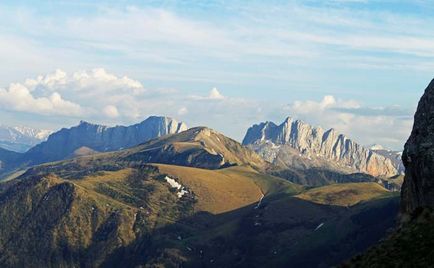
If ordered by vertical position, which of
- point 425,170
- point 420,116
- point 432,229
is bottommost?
point 432,229

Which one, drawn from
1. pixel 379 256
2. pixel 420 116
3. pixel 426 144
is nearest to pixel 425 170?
pixel 426 144

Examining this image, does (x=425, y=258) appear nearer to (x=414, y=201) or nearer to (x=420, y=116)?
(x=414, y=201)

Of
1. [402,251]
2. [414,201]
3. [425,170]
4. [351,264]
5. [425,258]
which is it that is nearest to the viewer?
[425,258]

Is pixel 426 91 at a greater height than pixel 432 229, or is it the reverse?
pixel 426 91

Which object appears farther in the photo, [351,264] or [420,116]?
[420,116]

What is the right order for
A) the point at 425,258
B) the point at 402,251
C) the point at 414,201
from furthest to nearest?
the point at 414,201 → the point at 402,251 → the point at 425,258

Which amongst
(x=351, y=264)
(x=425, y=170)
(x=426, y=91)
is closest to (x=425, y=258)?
(x=351, y=264)

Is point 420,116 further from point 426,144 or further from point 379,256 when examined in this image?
point 379,256
